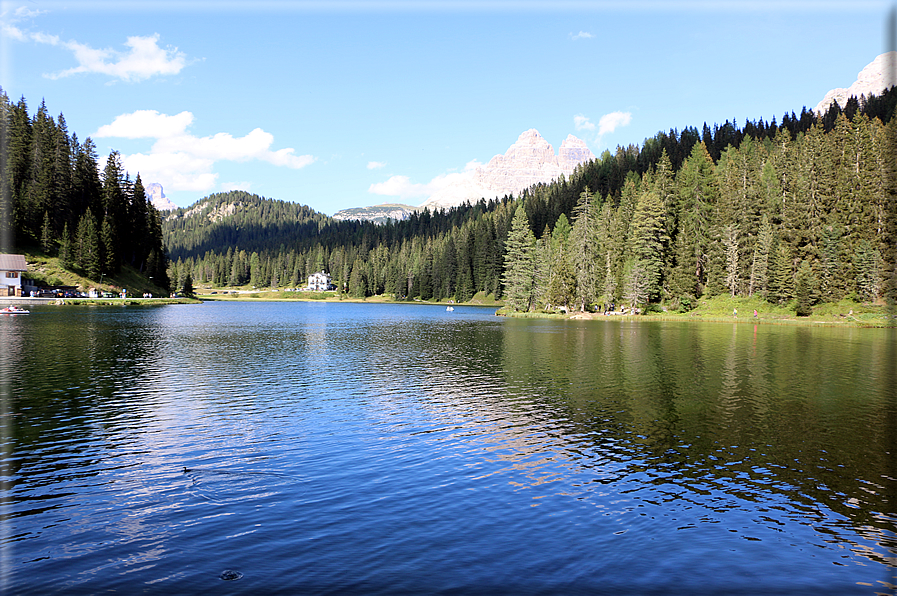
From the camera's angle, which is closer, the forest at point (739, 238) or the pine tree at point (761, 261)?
the forest at point (739, 238)

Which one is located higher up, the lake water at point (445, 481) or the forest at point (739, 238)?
the forest at point (739, 238)

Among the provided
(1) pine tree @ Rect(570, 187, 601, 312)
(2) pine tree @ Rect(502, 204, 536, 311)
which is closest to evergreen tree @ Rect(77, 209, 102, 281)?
(2) pine tree @ Rect(502, 204, 536, 311)

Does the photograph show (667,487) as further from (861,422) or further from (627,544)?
(861,422)

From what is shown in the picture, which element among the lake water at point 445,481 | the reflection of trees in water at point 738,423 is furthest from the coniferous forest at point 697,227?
the lake water at point 445,481

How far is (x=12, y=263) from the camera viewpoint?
132625 mm

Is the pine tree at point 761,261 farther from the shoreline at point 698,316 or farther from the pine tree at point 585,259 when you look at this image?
the pine tree at point 585,259

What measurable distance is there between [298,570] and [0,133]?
597 feet

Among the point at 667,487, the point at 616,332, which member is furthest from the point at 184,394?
the point at 616,332

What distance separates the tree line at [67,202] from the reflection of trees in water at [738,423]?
462ft

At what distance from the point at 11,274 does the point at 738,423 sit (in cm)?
16183

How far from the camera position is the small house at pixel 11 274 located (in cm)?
13112

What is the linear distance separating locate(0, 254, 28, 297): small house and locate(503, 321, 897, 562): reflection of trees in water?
135 metres

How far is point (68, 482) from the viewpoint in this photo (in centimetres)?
1897

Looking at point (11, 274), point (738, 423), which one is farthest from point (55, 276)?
point (738, 423)
